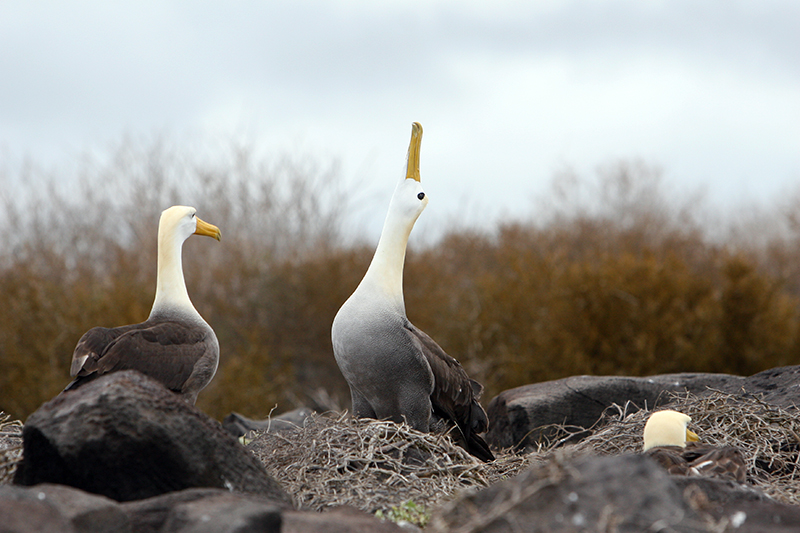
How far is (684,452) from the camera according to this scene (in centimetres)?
362

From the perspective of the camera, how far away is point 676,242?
16.2 m

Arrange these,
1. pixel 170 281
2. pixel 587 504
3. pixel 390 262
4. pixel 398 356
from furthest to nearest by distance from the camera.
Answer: pixel 170 281
pixel 390 262
pixel 398 356
pixel 587 504

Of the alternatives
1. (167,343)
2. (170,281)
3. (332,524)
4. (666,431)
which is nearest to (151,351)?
(167,343)

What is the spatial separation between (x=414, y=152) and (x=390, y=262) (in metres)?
0.76

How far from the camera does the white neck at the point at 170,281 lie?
525 cm

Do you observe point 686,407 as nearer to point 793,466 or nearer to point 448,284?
point 793,466

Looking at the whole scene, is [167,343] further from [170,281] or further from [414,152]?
[414,152]

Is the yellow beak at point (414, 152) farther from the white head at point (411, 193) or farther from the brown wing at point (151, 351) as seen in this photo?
the brown wing at point (151, 351)

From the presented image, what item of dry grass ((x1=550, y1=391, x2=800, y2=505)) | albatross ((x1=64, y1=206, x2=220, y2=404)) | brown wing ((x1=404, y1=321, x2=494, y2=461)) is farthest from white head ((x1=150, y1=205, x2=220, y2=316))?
dry grass ((x1=550, y1=391, x2=800, y2=505))

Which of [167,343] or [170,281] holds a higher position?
[170,281]

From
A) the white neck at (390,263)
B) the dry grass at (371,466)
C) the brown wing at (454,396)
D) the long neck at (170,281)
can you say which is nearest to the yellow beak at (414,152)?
the white neck at (390,263)

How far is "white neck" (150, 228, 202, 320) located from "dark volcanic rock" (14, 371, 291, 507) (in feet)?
6.80

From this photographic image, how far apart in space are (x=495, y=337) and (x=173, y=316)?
694cm

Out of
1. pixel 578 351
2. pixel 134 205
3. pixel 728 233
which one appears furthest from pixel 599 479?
pixel 728 233
